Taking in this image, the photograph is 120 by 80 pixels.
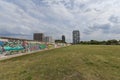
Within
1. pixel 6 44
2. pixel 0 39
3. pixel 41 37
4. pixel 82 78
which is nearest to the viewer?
pixel 82 78

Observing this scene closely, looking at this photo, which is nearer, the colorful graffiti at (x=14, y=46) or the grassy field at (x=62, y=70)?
the grassy field at (x=62, y=70)

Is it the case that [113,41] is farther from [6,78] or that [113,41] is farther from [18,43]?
[6,78]

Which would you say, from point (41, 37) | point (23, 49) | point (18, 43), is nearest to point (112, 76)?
point (18, 43)

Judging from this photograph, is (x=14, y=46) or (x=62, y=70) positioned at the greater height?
(x=14, y=46)

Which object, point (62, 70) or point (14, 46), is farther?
point (14, 46)

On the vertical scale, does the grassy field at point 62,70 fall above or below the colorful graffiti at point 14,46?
below

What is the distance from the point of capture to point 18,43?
32.9 meters

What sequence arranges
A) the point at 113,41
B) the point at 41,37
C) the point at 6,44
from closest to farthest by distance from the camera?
1. the point at 6,44
2. the point at 41,37
3. the point at 113,41

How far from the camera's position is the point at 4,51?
26078mm

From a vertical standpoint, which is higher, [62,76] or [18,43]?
[18,43]

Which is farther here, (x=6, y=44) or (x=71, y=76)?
(x=6, y=44)

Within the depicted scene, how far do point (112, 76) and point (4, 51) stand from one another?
20.2m

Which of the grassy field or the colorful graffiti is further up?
the colorful graffiti

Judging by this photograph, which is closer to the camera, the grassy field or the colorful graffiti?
the grassy field
